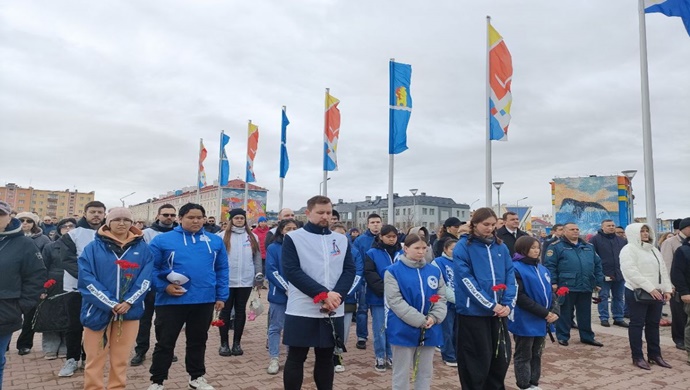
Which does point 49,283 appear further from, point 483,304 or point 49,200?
point 49,200

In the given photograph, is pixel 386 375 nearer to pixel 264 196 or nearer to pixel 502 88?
pixel 502 88

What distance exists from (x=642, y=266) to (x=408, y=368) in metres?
4.22

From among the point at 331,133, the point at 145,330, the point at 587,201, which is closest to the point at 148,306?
the point at 145,330

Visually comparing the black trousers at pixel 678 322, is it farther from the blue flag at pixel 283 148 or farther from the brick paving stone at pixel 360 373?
the blue flag at pixel 283 148

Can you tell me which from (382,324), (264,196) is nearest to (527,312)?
(382,324)

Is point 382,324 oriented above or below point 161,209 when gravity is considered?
below

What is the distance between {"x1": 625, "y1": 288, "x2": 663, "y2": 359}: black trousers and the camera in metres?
5.99

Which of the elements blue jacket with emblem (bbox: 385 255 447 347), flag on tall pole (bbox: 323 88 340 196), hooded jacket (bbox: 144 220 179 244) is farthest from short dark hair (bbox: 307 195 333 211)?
flag on tall pole (bbox: 323 88 340 196)

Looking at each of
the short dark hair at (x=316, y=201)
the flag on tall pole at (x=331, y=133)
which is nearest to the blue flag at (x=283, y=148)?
the flag on tall pole at (x=331, y=133)

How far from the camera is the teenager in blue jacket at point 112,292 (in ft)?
12.8

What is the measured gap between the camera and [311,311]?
141 inches

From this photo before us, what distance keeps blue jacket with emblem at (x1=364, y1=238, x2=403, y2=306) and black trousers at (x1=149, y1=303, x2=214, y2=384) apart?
78.3 inches

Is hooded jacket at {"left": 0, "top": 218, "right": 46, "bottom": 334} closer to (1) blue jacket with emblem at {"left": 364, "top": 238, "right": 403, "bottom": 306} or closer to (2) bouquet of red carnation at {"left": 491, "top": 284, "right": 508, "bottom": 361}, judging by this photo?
(1) blue jacket with emblem at {"left": 364, "top": 238, "right": 403, "bottom": 306}

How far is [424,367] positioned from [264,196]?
3600 inches
